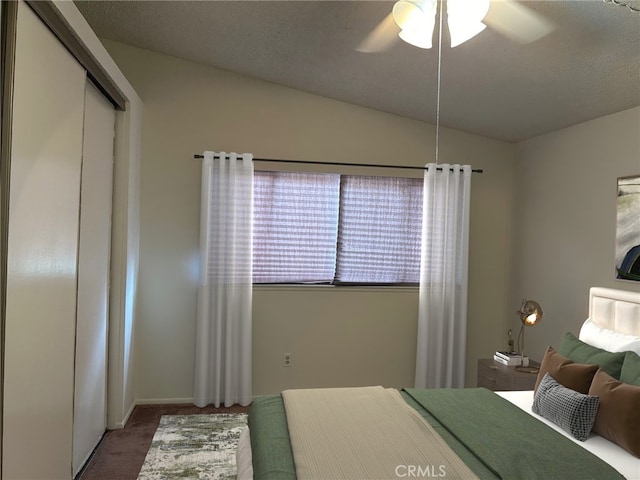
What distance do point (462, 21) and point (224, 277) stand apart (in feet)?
8.84

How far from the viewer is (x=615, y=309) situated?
294 centimetres

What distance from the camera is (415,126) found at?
171 inches

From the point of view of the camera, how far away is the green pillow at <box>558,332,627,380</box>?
244 cm

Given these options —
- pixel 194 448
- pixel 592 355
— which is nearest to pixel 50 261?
pixel 194 448

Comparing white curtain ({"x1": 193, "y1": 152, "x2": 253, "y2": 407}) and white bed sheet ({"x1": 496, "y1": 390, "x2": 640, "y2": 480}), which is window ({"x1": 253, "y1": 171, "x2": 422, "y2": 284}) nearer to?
white curtain ({"x1": 193, "y1": 152, "x2": 253, "y2": 407})

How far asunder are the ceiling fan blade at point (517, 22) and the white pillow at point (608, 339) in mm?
1683

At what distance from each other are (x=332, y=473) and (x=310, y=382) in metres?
2.49

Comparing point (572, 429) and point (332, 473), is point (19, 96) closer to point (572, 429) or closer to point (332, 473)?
point (332, 473)

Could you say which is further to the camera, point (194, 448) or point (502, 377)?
point (502, 377)

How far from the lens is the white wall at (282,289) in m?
4.01

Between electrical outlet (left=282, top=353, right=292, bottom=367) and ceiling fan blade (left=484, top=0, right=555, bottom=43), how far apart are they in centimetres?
296

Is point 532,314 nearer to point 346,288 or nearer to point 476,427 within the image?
point 346,288

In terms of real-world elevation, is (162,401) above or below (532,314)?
below

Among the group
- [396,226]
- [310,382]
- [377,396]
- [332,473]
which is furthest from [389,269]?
[332,473]
